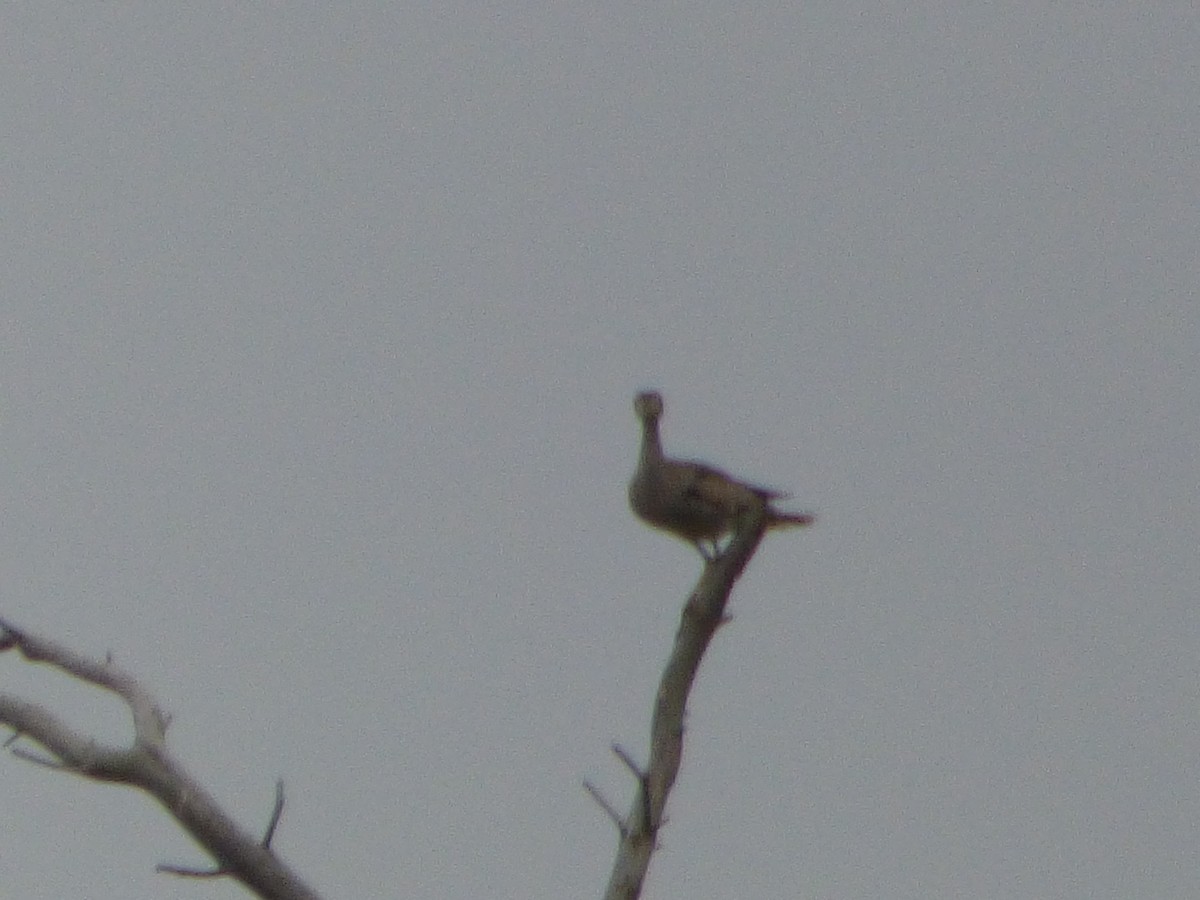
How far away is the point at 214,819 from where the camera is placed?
702 cm

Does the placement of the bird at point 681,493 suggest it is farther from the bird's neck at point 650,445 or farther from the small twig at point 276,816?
the small twig at point 276,816

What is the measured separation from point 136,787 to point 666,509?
3475 millimetres

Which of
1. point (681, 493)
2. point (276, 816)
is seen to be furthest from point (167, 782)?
point (681, 493)

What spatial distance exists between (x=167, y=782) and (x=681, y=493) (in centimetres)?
345

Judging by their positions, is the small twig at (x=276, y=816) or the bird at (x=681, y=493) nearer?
the small twig at (x=276, y=816)

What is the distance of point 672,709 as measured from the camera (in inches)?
294

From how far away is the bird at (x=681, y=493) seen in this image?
9703 millimetres

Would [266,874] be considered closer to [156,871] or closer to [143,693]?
[156,871]

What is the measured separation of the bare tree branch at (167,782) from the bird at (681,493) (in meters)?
3.07

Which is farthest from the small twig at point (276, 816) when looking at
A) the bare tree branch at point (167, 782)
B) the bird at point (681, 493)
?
the bird at point (681, 493)

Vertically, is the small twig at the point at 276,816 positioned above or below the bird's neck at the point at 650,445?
below

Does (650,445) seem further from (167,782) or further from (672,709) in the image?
(167,782)

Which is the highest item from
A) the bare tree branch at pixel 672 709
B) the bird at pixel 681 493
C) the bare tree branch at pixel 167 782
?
the bird at pixel 681 493

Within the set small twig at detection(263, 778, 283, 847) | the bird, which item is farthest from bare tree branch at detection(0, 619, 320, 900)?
the bird
